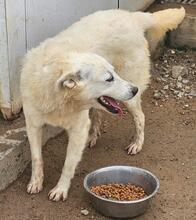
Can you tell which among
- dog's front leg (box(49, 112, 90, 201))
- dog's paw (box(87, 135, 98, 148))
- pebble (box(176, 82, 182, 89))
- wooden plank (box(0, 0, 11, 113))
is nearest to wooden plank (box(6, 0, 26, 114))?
wooden plank (box(0, 0, 11, 113))

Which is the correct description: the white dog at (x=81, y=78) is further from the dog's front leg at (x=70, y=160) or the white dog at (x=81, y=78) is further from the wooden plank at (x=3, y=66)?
the wooden plank at (x=3, y=66)

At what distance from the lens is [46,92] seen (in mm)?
4059

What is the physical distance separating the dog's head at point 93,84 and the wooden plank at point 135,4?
114 inches

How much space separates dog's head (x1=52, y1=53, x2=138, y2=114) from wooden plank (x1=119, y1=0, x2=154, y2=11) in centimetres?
290

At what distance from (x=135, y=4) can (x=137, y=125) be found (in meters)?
2.40

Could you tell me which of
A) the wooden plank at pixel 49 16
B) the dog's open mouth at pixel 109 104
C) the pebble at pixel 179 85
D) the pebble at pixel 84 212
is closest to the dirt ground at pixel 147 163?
the pebble at pixel 84 212

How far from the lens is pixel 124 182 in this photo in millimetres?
4531

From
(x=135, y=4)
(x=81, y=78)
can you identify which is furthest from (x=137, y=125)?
(x=135, y=4)

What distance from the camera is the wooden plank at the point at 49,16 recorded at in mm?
4996

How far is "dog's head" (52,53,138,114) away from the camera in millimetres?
3907

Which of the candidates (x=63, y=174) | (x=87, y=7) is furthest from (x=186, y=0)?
(x=63, y=174)

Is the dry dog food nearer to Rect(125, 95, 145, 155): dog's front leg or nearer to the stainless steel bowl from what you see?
the stainless steel bowl

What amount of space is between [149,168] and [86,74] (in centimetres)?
133

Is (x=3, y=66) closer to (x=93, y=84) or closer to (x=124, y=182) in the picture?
(x=93, y=84)
